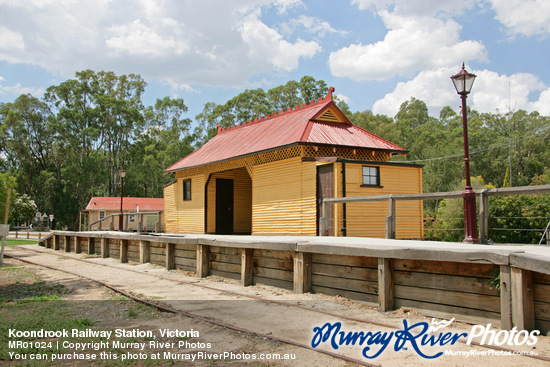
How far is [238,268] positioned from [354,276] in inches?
145

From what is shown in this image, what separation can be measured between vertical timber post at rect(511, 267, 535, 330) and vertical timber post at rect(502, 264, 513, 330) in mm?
58

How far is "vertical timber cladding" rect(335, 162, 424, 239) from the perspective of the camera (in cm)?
1393

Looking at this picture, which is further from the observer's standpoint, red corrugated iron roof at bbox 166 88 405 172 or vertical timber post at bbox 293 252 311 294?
red corrugated iron roof at bbox 166 88 405 172

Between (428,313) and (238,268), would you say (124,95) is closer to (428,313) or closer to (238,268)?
(238,268)

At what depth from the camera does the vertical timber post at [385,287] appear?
6.84 metres

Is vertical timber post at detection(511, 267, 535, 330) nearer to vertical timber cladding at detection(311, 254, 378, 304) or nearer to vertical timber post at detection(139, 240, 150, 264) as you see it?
vertical timber cladding at detection(311, 254, 378, 304)

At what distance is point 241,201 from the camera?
2186 centimetres

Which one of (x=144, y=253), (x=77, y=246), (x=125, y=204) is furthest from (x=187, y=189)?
(x=125, y=204)

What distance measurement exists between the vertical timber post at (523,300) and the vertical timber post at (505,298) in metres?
0.06

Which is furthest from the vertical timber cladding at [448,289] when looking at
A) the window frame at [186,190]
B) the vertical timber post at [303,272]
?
the window frame at [186,190]

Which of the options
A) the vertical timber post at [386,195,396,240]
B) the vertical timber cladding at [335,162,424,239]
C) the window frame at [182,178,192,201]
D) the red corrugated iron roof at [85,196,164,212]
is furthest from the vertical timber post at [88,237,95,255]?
the red corrugated iron roof at [85,196,164,212]

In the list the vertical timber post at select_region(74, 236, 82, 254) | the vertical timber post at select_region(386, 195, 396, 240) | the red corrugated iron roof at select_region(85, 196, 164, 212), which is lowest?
the vertical timber post at select_region(74, 236, 82, 254)

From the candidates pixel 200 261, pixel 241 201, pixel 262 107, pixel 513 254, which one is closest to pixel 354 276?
pixel 513 254

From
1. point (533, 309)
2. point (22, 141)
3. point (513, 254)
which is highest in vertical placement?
point (22, 141)
